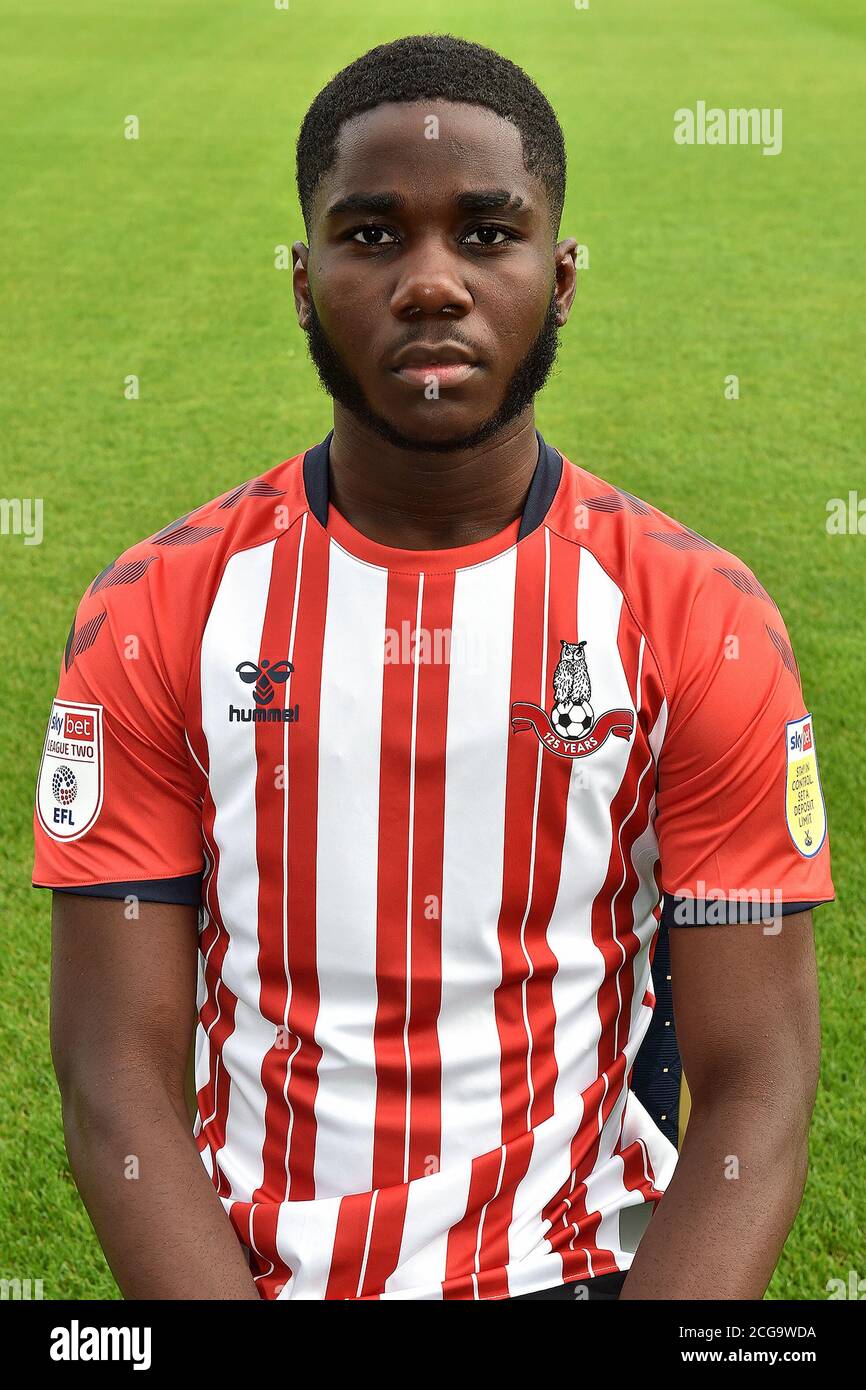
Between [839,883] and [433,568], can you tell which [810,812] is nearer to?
[433,568]

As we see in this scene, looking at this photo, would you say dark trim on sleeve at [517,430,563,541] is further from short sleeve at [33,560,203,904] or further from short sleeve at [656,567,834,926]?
short sleeve at [33,560,203,904]

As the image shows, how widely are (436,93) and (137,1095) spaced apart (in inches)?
48.8

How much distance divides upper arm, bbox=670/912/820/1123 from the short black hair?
36.2 inches

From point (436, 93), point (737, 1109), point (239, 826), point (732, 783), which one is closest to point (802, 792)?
point (732, 783)

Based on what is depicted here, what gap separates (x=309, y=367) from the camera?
8.89 meters

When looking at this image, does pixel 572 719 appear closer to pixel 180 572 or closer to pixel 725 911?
pixel 725 911

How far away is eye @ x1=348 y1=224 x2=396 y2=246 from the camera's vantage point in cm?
173

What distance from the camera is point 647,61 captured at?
18.9 m

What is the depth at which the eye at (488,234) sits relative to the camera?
173 cm

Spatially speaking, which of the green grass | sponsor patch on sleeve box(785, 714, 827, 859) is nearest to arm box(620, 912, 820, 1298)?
sponsor patch on sleeve box(785, 714, 827, 859)

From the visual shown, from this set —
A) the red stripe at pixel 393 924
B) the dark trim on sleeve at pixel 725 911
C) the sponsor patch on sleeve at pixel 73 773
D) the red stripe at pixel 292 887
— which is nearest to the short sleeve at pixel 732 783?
the dark trim on sleeve at pixel 725 911

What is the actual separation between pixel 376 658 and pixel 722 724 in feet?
1.41

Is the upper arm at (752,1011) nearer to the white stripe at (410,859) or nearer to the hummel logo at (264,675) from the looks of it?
the white stripe at (410,859)
